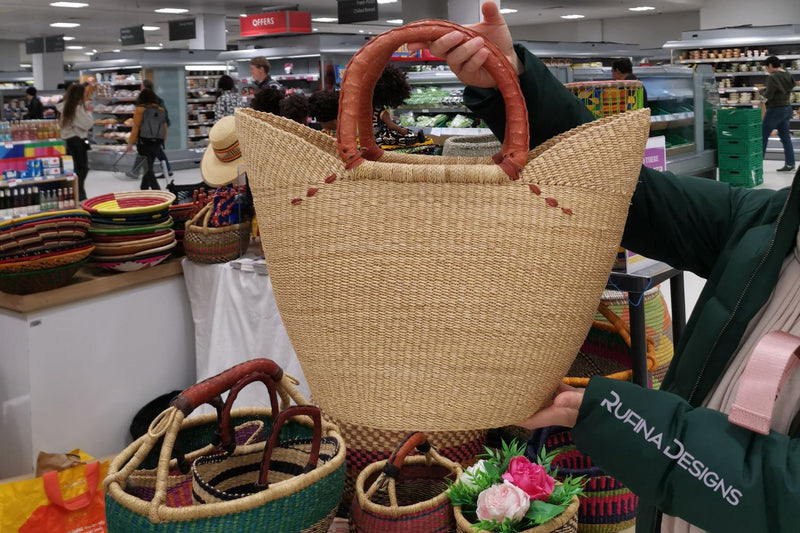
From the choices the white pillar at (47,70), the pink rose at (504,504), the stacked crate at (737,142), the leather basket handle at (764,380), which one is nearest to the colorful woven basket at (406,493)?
the pink rose at (504,504)

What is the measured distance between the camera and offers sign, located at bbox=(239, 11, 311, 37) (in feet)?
53.9

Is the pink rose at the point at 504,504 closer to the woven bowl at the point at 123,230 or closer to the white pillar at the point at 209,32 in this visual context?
the woven bowl at the point at 123,230

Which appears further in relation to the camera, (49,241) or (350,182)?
(49,241)

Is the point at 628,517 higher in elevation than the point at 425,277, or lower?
lower

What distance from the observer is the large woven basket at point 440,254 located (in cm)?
106

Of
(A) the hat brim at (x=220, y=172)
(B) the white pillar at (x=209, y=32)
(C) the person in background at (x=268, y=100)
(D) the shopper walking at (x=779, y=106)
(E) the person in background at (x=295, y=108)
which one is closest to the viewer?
(A) the hat brim at (x=220, y=172)

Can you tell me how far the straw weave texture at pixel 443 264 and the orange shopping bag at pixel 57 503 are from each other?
170 centimetres

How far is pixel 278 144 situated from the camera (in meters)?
1.12

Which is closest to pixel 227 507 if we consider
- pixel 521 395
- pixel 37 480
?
pixel 521 395

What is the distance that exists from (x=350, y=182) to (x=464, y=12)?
10.2 m

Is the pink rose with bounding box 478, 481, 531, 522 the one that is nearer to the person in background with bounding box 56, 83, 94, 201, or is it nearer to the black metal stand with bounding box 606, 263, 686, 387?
the black metal stand with bounding box 606, 263, 686, 387

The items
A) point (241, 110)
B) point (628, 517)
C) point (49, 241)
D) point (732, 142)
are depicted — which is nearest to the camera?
point (241, 110)

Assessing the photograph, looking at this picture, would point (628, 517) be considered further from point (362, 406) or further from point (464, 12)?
point (464, 12)

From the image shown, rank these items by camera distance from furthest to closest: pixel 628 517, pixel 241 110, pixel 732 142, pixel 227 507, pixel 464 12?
1. pixel 464 12
2. pixel 732 142
3. pixel 628 517
4. pixel 227 507
5. pixel 241 110
